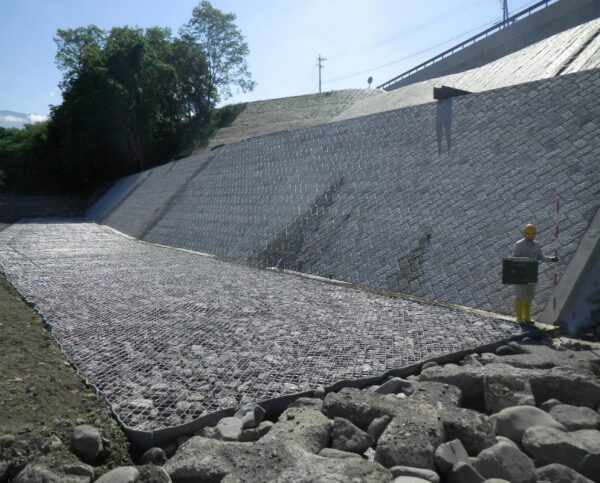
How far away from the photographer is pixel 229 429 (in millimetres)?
3523

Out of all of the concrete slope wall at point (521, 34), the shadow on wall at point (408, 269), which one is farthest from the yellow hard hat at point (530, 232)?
the concrete slope wall at point (521, 34)

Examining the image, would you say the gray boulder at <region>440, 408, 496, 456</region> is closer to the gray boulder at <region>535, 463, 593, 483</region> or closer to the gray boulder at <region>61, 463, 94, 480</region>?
the gray boulder at <region>535, 463, 593, 483</region>

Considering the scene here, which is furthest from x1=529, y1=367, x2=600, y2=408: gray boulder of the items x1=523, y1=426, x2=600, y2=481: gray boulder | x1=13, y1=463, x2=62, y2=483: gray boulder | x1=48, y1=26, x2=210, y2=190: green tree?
x1=48, y1=26, x2=210, y2=190: green tree

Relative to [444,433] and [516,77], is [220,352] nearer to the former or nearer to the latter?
[444,433]

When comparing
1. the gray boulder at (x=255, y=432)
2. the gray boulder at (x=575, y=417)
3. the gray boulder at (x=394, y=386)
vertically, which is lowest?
the gray boulder at (x=255, y=432)

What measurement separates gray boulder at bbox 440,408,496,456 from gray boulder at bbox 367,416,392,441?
376mm

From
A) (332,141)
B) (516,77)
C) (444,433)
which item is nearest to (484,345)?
(444,433)

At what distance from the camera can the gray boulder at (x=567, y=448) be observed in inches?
113

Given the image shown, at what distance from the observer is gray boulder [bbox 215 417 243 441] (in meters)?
3.46

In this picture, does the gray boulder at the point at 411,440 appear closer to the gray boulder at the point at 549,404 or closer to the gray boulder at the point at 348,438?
the gray boulder at the point at 348,438

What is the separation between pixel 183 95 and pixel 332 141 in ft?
103

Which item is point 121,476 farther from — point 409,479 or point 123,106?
point 123,106

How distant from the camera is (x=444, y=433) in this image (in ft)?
10.7

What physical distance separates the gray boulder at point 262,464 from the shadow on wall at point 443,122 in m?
7.89
